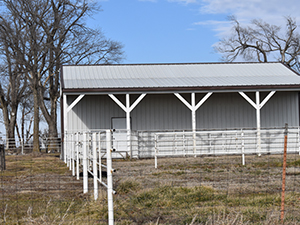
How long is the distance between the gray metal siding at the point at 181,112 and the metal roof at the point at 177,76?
902mm

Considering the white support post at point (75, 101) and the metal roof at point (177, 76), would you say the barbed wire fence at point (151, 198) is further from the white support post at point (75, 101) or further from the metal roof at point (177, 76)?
the metal roof at point (177, 76)

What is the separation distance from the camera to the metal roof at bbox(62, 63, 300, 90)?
21.5m

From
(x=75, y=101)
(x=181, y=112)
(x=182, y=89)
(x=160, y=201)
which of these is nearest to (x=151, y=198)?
(x=160, y=201)

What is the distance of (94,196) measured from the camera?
26.0 ft

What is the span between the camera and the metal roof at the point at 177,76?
70.6 ft

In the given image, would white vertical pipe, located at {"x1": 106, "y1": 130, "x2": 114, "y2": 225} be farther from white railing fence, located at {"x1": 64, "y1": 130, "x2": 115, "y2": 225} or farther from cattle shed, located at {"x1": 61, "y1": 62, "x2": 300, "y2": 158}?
cattle shed, located at {"x1": 61, "y1": 62, "x2": 300, "y2": 158}

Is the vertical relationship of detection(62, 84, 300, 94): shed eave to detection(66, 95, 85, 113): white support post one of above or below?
above

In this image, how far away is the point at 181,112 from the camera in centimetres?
2291

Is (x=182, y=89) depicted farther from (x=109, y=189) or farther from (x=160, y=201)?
(x=109, y=189)

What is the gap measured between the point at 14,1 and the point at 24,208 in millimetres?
27484

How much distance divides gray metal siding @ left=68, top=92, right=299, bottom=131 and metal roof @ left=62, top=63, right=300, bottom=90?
90cm

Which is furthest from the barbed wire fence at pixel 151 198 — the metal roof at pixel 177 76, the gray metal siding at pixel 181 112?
the gray metal siding at pixel 181 112

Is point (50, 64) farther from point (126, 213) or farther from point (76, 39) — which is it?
point (126, 213)

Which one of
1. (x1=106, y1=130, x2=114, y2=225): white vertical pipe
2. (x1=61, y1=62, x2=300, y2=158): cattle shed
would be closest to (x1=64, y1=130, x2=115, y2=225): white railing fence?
(x1=106, y1=130, x2=114, y2=225): white vertical pipe
